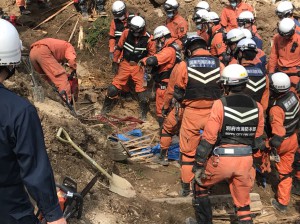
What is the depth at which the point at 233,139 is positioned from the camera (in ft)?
15.7

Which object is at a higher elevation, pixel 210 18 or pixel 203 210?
pixel 210 18

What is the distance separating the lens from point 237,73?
4734mm

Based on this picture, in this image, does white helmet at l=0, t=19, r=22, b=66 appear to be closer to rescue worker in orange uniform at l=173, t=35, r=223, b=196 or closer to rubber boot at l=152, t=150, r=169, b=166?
rescue worker in orange uniform at l=173, t=35, r=223, b=196

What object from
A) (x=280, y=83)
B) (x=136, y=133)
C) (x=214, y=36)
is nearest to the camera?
(x=280, y=83)

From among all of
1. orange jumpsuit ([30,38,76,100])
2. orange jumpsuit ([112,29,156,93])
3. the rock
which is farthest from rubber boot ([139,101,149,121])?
orange jumpsuit ([30,38,76,100])

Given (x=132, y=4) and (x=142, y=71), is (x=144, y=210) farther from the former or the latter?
(x=132, y=4)

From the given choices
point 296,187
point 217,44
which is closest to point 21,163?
point 296,187

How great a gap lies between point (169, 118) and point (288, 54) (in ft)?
10.5

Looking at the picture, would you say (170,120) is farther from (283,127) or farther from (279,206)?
(279,206)

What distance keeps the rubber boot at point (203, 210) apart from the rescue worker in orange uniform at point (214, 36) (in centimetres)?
417

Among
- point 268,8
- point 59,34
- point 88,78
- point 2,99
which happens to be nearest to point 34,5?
point 59,34

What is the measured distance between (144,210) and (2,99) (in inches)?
144

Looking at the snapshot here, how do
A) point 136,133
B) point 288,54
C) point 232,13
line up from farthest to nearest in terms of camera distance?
point 232,13, point 136,133, point 288,54

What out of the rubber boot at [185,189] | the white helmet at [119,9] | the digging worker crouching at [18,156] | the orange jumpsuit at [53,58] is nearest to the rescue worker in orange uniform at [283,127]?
the rubber boot at [185,189]
